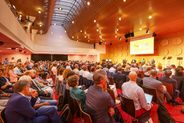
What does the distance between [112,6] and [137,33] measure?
7.17m

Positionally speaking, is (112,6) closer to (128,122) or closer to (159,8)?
(159,8)

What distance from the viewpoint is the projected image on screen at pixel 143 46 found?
49.4 ft

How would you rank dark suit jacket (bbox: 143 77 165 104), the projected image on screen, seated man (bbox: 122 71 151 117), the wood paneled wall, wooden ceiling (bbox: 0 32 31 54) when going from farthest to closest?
the projected image on screen, the wood paneled wall, wooden ceiling (bbox: 0 32 31 54), dark suit jacket (bbox: 143 77 165 104), seated man (bbox: 122 71 151 117)

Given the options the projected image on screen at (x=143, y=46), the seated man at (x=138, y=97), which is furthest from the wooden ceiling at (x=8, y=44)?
the projected image on screen at (x=143, y=46)

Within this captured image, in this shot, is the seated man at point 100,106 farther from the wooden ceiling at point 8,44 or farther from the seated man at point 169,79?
the wooden ceiling at point 8,44

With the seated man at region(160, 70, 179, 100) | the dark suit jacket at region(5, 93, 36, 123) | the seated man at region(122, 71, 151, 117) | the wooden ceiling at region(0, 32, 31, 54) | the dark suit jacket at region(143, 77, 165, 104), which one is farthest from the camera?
the wooden ceiling at region(0, 32, 31, 54)

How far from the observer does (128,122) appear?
3.82 metres

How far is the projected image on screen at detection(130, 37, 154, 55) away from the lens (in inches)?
593

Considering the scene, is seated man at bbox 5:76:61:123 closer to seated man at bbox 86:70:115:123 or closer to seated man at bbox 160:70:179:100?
seated man at bbox 86:70:115:123

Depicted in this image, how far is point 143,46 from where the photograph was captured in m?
16.1

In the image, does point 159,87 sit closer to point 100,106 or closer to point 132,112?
point 132,112

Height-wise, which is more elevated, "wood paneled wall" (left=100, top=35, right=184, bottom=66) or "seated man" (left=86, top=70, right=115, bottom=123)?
"wood paneled wall" (left=100, top=35, right=184, bottom=66)

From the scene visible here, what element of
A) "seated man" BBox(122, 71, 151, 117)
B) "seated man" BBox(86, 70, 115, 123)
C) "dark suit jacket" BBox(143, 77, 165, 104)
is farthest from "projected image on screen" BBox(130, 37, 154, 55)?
"seated man" BBox(86, 70, 115, 123)

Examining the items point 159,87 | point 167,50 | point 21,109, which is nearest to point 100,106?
point 21,109
